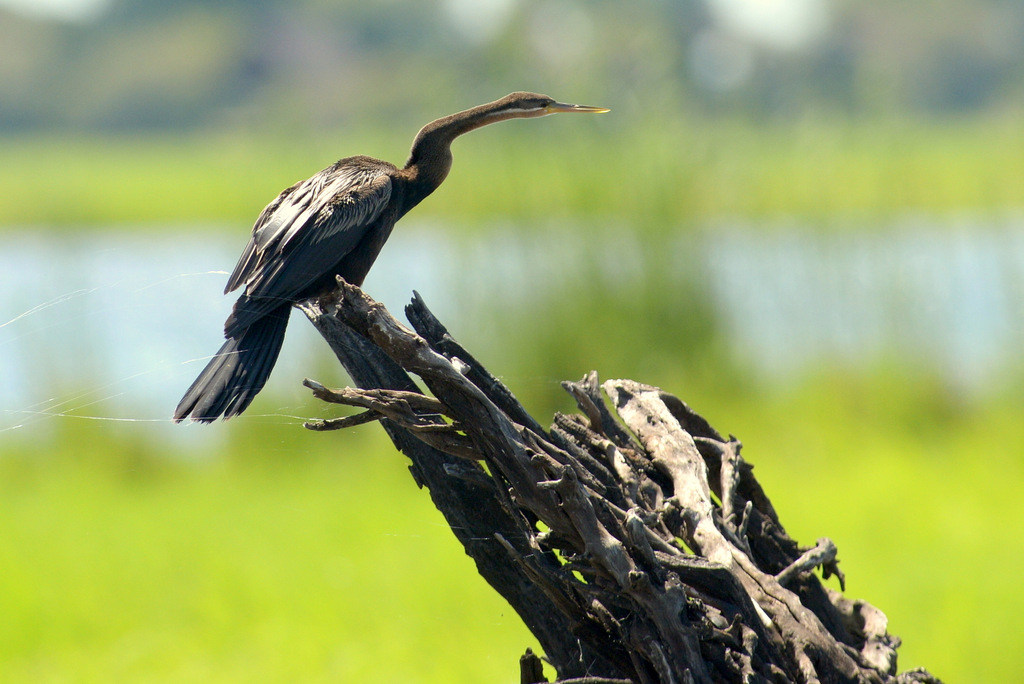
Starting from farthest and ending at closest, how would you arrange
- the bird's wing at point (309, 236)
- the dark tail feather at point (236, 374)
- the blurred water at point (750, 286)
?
the blurred water at point (750, 286) < the bird's wing at point (309, 236) < the dark tail feather at point (236, 374)

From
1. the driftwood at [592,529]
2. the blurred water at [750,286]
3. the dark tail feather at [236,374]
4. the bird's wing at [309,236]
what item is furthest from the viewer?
the blurred water at [750,286]

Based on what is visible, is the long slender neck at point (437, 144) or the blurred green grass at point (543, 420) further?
the blurred green grass at point (543, 420)

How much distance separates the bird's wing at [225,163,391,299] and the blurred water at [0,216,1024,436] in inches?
166

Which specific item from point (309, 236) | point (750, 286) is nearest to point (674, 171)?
point (750, 286)

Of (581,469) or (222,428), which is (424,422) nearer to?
(581,469)

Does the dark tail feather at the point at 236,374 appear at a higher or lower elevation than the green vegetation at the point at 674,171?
lower

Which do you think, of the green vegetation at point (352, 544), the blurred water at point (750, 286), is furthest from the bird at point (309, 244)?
the blurred water at point (750, 286)

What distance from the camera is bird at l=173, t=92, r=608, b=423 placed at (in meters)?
1.99

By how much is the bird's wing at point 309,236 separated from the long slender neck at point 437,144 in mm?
69

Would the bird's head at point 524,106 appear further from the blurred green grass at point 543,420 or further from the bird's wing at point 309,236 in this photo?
the blurred green grass at point 543,420

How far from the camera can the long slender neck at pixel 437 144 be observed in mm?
2154

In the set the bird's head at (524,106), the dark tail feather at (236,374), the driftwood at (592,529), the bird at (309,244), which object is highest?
the bird's head at (524,106)

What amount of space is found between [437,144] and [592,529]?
93 centimetres

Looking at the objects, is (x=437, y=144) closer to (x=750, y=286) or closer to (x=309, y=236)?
(x=309, y=236)
